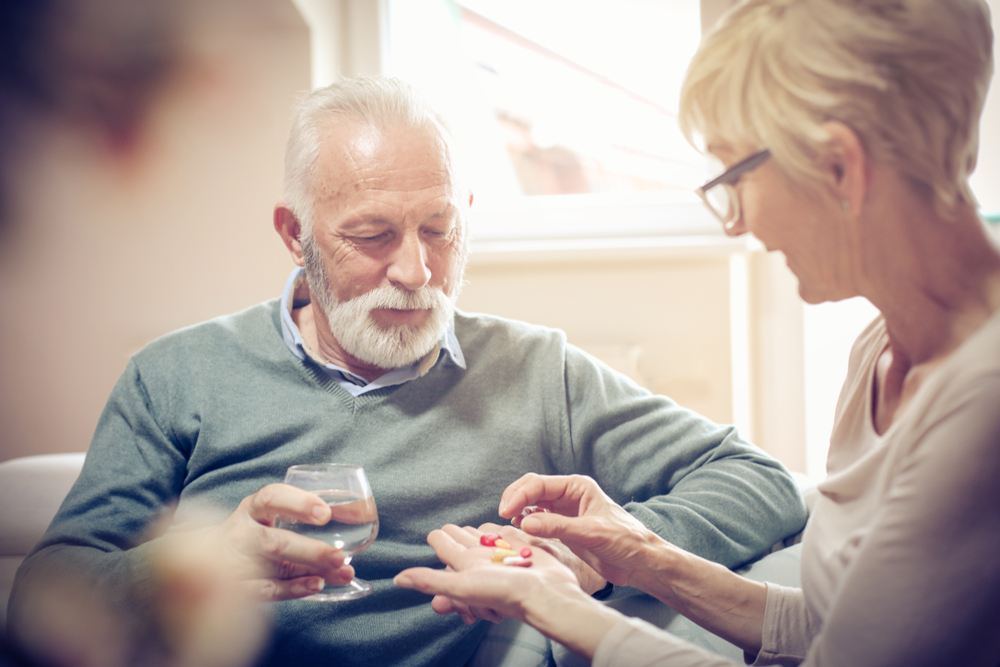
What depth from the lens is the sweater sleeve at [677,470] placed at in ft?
3.55

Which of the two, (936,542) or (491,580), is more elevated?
(936,542)

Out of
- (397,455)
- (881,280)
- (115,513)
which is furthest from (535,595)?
(115,513)

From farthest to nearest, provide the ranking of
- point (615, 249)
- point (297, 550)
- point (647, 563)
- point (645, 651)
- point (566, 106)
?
point (566, 106) → point (615, 249) → point (647, 563) → point (297, 550) → point (645, 651)

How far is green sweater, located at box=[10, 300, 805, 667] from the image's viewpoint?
1082 mm

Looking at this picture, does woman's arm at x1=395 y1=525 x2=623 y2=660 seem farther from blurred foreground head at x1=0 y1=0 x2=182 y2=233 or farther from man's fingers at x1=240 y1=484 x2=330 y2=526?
blurred foreground head at x1=0 y1=0 x2=182 y2=233

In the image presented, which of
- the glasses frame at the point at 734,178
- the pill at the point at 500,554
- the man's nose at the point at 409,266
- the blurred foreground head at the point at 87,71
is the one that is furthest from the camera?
the blurred foreground head at the point at 87,71

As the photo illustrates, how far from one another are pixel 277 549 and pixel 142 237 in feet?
5.93

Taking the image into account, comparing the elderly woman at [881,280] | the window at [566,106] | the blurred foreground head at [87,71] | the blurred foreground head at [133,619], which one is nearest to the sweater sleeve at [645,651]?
the elderly woman at [881,280]

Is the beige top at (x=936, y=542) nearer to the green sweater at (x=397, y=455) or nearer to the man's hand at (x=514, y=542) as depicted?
the man's hand at (x=514, y=542)

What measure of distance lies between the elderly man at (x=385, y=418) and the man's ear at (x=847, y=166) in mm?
615

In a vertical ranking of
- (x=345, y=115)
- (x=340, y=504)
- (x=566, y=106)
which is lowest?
(x=340, y=504)

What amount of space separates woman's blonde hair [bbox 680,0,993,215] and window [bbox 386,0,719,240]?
1.64 meters

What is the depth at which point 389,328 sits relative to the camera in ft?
4.00

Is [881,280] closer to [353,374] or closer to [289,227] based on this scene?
[353,374]
